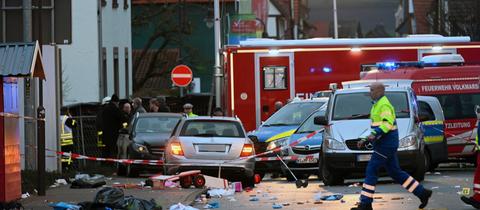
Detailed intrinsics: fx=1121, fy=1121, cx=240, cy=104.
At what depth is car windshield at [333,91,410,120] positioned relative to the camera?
20.0 m

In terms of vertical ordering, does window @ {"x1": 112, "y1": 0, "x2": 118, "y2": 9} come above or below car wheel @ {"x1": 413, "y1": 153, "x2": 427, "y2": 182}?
above

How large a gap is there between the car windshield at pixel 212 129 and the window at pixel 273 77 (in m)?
8.96

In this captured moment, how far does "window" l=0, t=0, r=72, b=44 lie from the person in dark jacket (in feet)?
23.0

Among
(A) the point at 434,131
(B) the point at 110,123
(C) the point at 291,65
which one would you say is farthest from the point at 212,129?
(C) the point at 291,65

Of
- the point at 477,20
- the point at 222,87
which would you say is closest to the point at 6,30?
the point at 222,87

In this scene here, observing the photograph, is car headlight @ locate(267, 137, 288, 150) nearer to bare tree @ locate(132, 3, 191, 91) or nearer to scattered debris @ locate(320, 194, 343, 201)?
scattered debris @ locate(320, 194, 343, 201)

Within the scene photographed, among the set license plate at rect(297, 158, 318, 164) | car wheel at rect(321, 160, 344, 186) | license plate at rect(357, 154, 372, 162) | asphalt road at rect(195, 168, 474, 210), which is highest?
license plate at rect(357, 154, 372, 162)

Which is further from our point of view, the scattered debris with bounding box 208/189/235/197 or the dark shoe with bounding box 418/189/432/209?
the scattered debris with bounding box 208/189/235/197

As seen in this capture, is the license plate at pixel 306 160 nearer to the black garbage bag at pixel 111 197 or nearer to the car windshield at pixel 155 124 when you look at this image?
the car windshield at pixel 155 124

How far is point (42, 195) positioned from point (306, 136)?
7.28 m

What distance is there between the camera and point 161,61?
64.4 meters

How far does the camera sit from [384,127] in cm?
1427

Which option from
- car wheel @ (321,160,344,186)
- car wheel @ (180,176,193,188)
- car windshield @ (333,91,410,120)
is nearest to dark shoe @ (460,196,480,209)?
car wheel @ (321,160,344,186)

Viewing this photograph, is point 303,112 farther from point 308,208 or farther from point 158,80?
point 158,80
